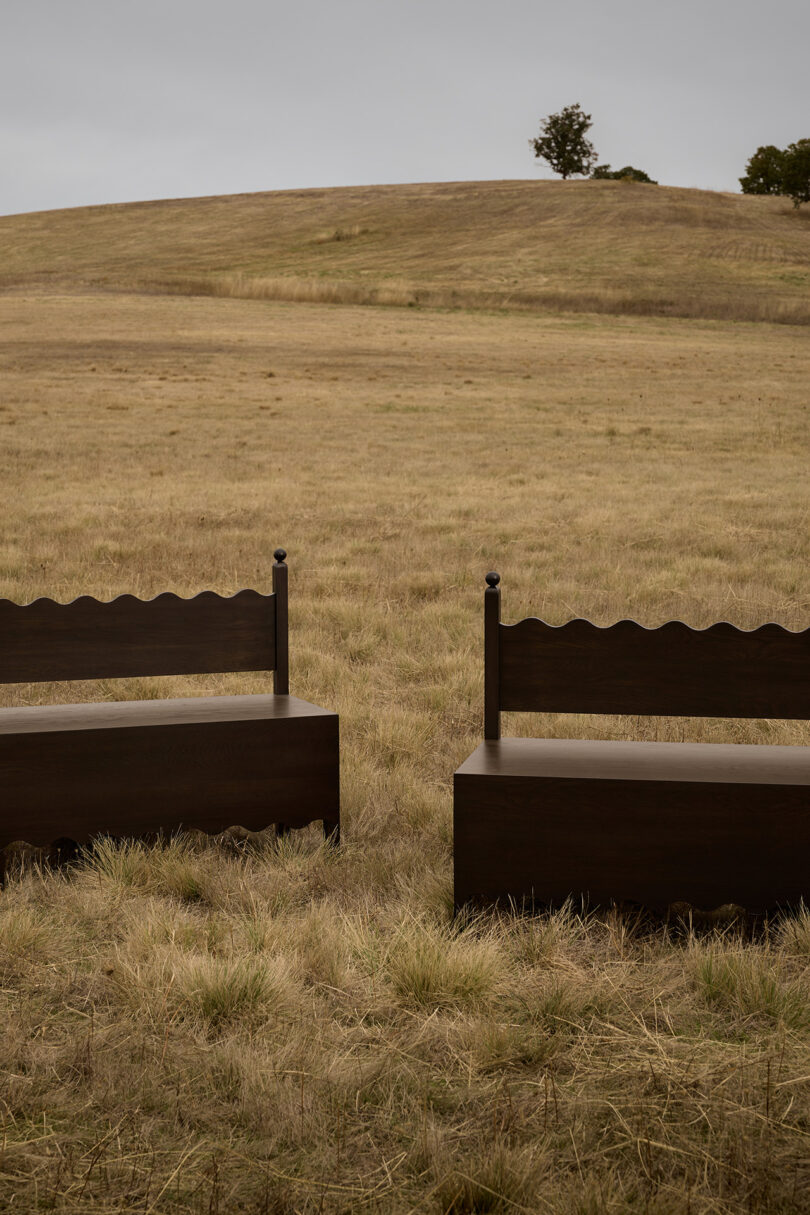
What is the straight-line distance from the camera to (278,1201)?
2236mm

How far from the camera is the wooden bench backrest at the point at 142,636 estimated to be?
417 cm

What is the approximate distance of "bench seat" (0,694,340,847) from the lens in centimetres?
400

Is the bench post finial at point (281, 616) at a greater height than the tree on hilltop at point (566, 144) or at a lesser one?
lesser

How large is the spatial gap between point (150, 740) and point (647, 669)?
1.87 meters

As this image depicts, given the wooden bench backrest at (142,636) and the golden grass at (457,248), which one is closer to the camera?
the wooden bench backrest at (142,636)

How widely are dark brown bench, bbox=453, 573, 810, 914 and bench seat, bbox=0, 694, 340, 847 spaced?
33.4 inches

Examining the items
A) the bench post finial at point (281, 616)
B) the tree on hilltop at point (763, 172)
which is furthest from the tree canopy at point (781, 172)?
the bench post finial at point (281, 616)

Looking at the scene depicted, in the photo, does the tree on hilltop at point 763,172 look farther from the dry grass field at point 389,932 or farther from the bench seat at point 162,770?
the bench seat at point 162,770

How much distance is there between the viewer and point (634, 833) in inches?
140

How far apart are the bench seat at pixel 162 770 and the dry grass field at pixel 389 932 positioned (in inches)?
6.7

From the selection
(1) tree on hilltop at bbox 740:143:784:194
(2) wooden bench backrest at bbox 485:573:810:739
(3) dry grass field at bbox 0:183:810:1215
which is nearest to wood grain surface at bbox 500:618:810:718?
(2) wooden bench backrest at bbox 485:573:810:739

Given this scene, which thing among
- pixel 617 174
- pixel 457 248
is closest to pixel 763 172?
pixel 617 174

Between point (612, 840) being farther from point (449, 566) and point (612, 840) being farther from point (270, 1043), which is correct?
point (449, 566)

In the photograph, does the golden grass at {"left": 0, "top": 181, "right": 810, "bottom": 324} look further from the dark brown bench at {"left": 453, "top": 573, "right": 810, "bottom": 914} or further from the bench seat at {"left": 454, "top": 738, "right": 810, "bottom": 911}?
the bench seat at {"left": 454, "top": 738, "right": 810, "bottom": 911}
